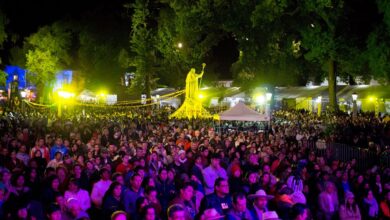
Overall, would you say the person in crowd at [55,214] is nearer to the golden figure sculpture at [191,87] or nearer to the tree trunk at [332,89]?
the golden figure sculpture at [191,87]

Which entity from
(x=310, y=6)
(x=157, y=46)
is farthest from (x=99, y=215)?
(x=157, y=46)

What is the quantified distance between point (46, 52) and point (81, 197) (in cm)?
4188

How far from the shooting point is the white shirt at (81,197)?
22.8ft

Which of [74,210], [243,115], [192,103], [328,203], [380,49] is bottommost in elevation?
[328,203]

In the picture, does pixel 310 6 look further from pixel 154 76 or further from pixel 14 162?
pixel 14 162

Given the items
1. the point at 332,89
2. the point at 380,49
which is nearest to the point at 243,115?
the point at 380,49

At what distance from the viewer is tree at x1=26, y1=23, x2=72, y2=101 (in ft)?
152

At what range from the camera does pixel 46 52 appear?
1832 inches

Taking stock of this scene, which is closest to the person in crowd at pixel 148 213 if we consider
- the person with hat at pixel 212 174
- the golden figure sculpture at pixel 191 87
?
the person with hat at pixel 212 174

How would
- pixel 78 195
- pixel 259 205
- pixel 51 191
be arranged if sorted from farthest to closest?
1. pixel 51 191
2. pixel 78 195
3. pixel 259 205

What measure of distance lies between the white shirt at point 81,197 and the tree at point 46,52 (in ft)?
136

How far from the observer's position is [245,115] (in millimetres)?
18734

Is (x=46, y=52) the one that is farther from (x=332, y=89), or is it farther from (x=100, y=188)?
(x=100, y=188)

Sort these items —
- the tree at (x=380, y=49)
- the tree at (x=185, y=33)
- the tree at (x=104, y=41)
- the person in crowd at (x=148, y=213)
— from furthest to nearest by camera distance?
the tree at (x=104, y=41), the tree at (x=185, y=33), the tree at (x=380, y=49), the person in crowd at (x=148, y=213)
